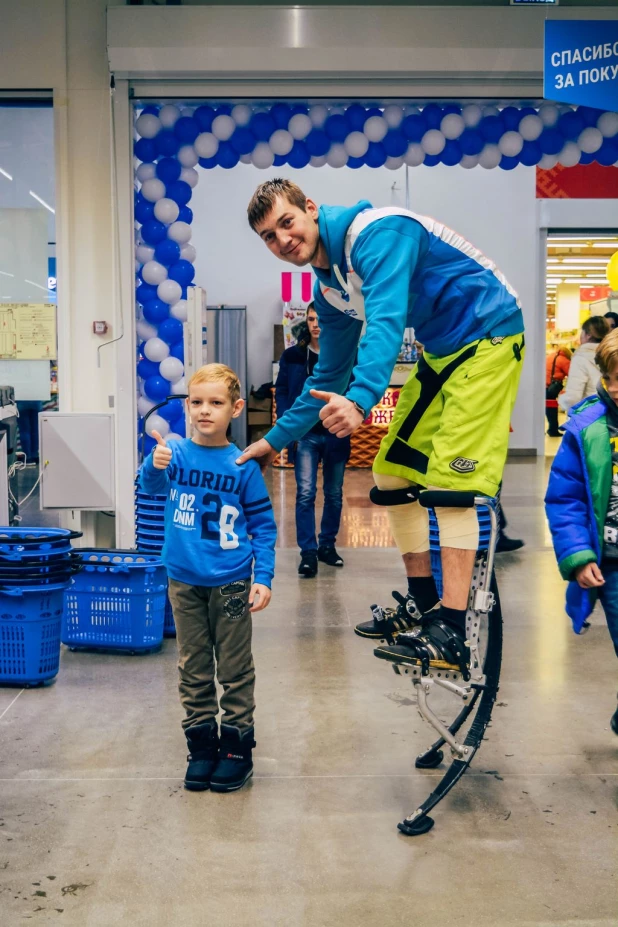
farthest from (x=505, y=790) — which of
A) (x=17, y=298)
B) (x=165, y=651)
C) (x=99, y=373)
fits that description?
(x=17, y=298)

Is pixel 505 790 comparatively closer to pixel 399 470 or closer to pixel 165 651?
pixel 399 470

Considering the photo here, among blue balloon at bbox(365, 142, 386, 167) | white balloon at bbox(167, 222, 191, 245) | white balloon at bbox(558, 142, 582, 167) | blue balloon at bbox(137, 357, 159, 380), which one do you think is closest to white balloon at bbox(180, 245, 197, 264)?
white balloon at bbox(167, 222, 191, 245)

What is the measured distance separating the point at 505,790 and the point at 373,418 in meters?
9.06

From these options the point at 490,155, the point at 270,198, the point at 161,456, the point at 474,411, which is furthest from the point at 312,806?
the point at 490,155

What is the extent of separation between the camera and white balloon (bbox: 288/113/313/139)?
621cm

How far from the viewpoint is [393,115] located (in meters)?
6.28

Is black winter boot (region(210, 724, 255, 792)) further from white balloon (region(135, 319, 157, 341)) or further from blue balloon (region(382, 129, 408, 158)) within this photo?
blue balloon (region(382, 129, 408, 158))

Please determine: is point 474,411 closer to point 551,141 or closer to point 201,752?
point 201,752

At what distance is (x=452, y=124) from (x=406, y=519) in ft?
13.5

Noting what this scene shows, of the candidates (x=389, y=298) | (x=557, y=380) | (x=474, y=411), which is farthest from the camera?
(x=557, y=380)

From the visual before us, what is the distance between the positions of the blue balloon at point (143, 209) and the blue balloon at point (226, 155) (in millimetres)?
529

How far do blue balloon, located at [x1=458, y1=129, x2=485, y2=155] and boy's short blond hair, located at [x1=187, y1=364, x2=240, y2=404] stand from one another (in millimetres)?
4125

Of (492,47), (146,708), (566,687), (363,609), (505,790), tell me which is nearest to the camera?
(505,790)

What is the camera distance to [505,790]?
283 centimetres
